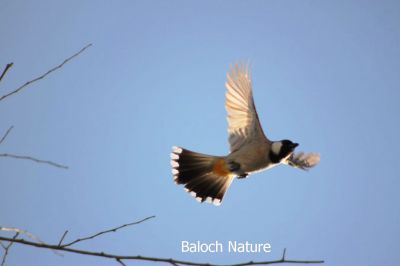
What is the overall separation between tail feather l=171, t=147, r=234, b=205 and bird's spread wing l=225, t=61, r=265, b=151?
612 millimetres

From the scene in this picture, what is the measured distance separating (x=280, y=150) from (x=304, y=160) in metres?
0.93

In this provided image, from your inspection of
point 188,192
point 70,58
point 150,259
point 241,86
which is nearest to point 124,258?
point 150,259

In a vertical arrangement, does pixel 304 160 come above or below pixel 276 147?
above

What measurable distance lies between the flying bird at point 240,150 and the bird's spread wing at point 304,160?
4 centimetres

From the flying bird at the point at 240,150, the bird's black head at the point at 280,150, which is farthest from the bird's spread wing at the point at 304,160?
the bird's black head at the point at 280,150

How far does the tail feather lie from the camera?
5.68m

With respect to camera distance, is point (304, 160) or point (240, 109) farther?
point (304, 160)

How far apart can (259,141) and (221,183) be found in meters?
0.84

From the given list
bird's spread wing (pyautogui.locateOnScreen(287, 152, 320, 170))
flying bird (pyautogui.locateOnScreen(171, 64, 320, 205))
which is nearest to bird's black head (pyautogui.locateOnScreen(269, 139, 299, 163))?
flying bird (pyautogui.locateOnScreen(171, 64, 320, 205))

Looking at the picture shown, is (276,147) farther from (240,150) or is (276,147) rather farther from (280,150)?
(240,150)

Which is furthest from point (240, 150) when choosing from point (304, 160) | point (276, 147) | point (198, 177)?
point (304, 160)

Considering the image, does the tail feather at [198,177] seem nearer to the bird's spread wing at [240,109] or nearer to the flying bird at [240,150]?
the flying bird at [240,150]

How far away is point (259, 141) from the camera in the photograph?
518 cm

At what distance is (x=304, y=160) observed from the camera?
5.80 meters
